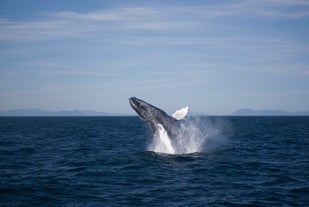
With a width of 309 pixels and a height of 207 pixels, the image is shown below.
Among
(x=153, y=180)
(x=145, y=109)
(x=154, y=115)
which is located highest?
(x=145, y=109)

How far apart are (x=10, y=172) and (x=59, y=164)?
2906 millimetres

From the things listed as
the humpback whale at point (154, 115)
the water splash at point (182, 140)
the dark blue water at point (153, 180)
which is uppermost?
the humpback whale at point (154, 115)

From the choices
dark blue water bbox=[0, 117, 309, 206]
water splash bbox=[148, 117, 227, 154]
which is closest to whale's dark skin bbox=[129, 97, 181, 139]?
water splash bbox=[148, 117, 227, 154]

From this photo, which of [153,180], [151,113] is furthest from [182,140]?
[153,180]

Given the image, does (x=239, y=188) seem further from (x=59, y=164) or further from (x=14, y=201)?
(x=59, y=164)

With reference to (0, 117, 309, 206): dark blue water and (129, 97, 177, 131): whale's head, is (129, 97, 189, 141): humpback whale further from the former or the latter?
(0, 117, 309, 206): dark blue water

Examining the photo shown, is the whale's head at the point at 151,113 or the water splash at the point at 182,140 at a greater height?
the whale's head at the point at 151,113

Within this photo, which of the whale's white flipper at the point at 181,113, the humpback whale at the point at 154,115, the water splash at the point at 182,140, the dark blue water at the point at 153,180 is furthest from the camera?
the water splash at the point at 182,140

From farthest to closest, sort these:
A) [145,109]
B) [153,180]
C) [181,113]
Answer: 1. [145,109]
2. [181,113]
3. [153,180]

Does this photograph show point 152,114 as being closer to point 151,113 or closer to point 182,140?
point 151,113

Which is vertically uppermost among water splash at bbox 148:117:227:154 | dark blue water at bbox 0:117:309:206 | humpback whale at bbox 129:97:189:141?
humpback whale at bbox 129:97:189:141

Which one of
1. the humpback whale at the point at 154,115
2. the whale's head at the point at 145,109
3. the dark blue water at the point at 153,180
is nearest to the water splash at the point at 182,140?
the humpback whale at the point at 154,115

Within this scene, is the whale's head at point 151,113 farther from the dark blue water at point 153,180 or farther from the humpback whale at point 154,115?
the dark blue water at point 153,180

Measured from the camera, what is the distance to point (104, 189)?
1335 centimetres
